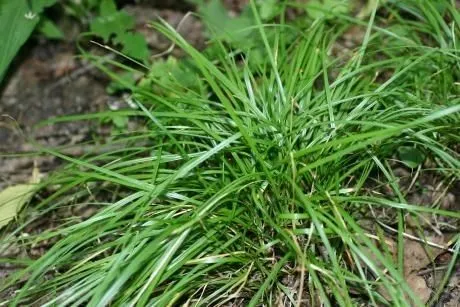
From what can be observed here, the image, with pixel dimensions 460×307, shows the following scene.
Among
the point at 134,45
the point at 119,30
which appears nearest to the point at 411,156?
the point at 134,45

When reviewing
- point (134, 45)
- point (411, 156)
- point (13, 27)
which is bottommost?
point (411, 156)

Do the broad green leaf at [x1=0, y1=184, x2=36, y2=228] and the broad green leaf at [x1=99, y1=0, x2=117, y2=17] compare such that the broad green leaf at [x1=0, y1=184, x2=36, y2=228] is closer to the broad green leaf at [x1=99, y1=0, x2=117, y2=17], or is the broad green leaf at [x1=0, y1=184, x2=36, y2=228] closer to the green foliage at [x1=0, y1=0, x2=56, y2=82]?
the green foliage at [x1=0, y1=0, x2=56, y2=82]

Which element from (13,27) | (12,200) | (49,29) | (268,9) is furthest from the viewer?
(49,29)

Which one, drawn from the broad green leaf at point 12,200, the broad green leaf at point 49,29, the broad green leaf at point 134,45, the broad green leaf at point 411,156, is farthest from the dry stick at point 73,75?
the broad green leaf at point 411,156

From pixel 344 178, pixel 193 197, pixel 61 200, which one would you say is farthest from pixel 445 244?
pixel 61 200

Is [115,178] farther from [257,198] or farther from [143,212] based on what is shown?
A: [257,198]

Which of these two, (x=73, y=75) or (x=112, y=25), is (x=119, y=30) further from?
(x=73, y=75)
